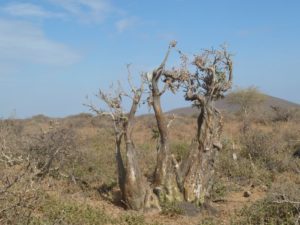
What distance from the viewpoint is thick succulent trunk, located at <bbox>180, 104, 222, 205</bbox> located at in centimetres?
905

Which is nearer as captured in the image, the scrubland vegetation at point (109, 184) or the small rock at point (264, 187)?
the scrubland vegetation at point (109, 184)

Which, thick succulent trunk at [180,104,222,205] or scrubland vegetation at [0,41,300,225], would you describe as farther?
thick succulent trunk at [180,104,222,205]

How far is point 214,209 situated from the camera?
905 cm

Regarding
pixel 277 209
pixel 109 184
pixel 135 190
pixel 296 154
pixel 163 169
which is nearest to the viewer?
pixel 277 209

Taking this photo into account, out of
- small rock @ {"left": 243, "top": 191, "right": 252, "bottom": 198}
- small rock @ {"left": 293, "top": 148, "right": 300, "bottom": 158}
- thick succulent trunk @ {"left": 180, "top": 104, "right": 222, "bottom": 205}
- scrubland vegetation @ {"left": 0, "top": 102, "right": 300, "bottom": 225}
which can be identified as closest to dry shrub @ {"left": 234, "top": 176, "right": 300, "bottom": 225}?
scrubland vegetation @ {"left": 0, "top": 102, "right": 300, "bottom": 225}

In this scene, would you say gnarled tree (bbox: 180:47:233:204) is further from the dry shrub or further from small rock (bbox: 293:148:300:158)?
small rock (bbox: 293:148:300:158)

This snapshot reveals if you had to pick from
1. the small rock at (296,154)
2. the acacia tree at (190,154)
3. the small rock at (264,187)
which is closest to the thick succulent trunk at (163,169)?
the acacia tree at (190,154)

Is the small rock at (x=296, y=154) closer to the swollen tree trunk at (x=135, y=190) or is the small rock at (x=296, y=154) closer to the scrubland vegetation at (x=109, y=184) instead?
the scrubland vegetation at (x=109, y=184)

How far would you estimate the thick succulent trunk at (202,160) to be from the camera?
905 cm

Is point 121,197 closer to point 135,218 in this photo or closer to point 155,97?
point 135,218

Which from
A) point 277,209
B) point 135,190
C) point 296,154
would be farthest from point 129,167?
point 296,154

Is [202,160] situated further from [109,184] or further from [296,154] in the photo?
[296,154]

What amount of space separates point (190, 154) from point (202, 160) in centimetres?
27

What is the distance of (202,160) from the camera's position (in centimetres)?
909
